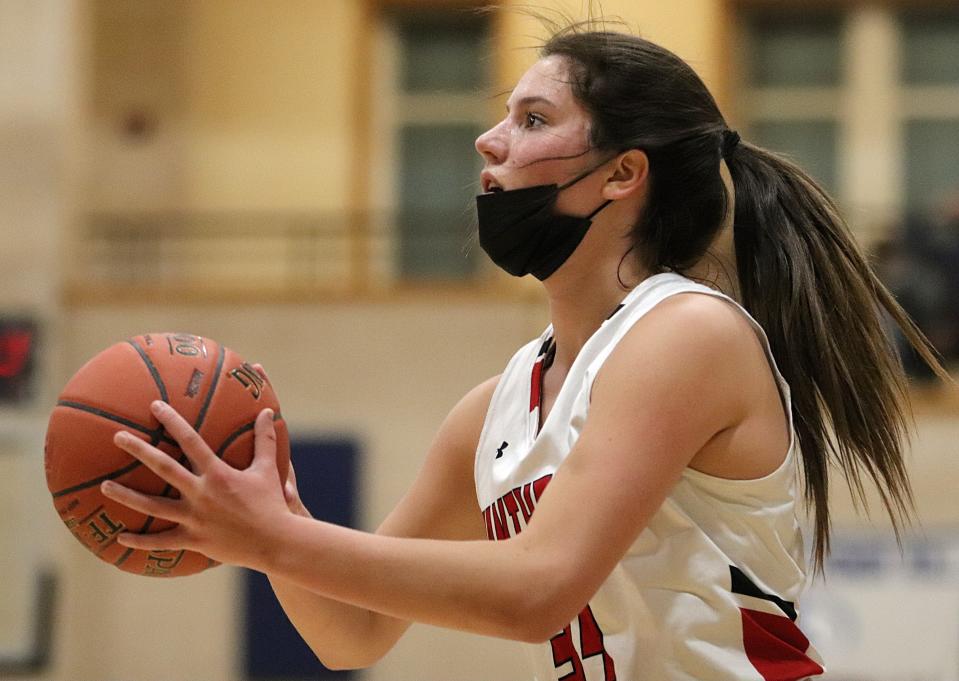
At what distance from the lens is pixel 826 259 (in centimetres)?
226

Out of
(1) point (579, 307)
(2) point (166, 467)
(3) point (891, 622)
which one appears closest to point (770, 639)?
(1) point (579, 307)

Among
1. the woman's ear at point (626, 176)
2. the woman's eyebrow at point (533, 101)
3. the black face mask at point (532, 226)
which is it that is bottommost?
the black face mask at point (532, 226)

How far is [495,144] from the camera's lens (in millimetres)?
2242

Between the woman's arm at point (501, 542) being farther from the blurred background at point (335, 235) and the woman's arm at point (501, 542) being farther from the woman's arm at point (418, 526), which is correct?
the blurred background at point (335, 235)

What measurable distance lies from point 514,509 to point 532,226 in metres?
0.45

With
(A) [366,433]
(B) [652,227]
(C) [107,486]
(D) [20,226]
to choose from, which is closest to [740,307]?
(B) [652,227]

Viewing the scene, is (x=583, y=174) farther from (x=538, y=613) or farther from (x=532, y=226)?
(x=538, y=613)

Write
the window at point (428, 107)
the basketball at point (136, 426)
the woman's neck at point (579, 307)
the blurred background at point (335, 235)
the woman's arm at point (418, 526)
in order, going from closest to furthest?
1. the basketball at point (136, 426)
2. the woman's neck at point (579, 307)
3. the woman's arm at point (418, 526)
4. the blurred background at point (335, 235)
5. the window at point (428, 107)

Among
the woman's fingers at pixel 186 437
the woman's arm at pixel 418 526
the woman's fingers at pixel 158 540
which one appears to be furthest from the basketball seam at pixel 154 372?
the woman's arm at pixel 418 526

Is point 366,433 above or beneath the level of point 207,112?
beneath

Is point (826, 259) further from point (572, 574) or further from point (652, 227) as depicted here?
point (572, 574)

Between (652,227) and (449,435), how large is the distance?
58cm

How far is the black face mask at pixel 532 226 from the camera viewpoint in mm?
2225

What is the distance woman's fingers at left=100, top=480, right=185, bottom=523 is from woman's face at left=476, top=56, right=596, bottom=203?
0.75 m
